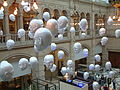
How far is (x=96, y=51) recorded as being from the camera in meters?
18.7

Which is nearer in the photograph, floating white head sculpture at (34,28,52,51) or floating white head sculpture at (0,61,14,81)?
floating white head sculpture at (34,28,52,51)

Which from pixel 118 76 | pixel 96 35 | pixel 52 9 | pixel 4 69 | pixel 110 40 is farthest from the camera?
pixel 110 40

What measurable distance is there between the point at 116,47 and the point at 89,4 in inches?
232

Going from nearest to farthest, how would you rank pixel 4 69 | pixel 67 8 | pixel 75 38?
pixel 4 69
pixel 67 8
pixel 75 38

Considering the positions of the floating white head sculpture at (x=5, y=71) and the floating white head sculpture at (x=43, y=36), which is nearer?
the floating white head sculpture at (x=43, y=36)

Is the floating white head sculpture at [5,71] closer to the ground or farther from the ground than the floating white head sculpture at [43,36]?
closer to the ground

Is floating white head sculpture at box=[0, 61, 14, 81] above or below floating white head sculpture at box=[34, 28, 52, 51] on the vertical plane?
below

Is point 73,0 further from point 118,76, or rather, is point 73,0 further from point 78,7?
point 118,76

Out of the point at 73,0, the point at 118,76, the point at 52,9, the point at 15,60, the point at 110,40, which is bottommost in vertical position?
the point at 118,76

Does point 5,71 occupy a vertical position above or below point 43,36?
below

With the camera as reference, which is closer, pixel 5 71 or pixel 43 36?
pixel 43 36

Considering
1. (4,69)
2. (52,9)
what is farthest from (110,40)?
(4,69)

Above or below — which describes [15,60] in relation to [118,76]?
above

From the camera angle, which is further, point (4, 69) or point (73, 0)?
point (73, 0)
